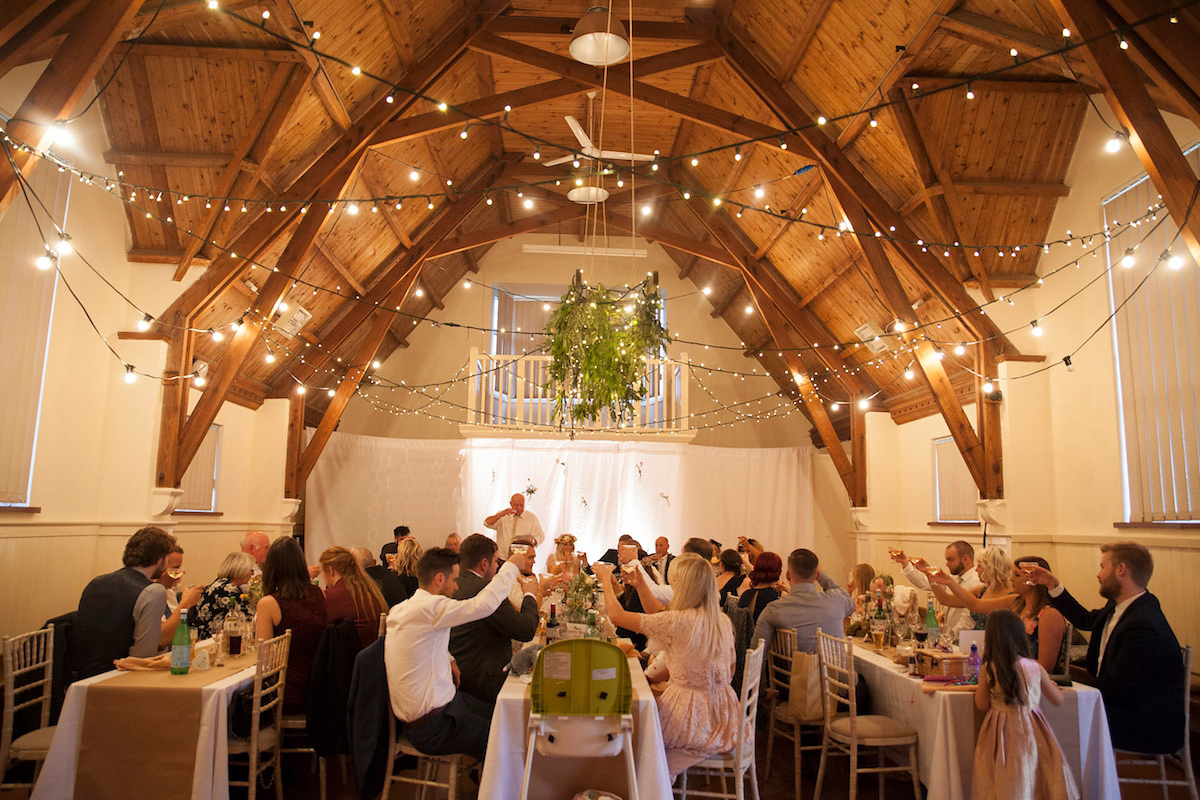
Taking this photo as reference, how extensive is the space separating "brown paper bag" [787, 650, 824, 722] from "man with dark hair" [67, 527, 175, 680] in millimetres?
3481

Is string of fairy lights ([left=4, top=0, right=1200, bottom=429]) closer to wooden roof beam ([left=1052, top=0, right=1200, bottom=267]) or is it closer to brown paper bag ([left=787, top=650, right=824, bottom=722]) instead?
wooden roof beam ([left=1052, top=0, right=1200, bottom=267])

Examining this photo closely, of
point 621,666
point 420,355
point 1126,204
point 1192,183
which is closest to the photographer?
point 621,666

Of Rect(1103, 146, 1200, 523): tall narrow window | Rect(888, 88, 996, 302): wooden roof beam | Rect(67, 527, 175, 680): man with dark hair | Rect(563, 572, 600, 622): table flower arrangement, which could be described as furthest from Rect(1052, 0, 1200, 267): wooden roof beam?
Rect(67, 527, 175, 680): man with dark hair

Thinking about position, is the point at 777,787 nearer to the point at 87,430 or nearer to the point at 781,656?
the point at 781,656

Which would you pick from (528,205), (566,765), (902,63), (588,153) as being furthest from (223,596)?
(902,63)

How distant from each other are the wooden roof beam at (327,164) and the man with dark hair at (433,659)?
4.63 meters

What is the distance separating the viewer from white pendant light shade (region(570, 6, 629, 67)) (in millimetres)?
5910

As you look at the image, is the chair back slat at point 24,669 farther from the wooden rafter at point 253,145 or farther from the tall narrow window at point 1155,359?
the tall narrow window at point 1155,359

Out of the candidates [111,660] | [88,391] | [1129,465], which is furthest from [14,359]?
[1129,465]

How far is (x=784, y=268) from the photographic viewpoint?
10484 millimetres

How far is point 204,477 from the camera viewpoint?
8.91 m

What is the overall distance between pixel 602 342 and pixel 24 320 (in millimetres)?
4374

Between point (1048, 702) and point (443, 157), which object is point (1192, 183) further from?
point (443, 157)

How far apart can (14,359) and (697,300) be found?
30.1 feet
